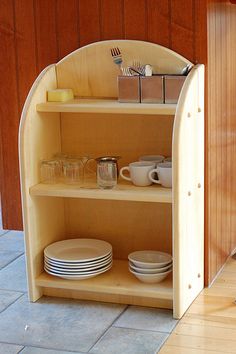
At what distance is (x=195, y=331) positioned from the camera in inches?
101

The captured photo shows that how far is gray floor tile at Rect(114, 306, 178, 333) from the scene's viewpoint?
2.61 meters

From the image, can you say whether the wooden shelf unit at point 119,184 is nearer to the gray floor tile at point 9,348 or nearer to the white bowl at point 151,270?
the white bowl at point 151,270

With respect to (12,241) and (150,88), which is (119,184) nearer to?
(150,88)

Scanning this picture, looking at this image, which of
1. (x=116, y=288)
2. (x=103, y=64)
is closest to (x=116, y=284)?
(x=116, y=288)

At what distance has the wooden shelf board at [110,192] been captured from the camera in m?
2.66

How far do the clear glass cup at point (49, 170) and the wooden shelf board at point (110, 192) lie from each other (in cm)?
4

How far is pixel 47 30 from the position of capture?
9.87 ft

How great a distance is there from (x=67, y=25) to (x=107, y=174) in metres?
0.65

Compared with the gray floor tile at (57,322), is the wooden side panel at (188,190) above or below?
above

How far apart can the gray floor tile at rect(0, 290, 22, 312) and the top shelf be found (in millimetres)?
752

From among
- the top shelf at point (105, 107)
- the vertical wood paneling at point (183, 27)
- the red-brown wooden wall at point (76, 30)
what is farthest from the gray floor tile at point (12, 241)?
the vertical wood paneling at point (183, 27)

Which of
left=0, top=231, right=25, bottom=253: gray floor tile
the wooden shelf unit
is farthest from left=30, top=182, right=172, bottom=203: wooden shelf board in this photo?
left=0, top=231, right=25, bottom=253: gray floor tile

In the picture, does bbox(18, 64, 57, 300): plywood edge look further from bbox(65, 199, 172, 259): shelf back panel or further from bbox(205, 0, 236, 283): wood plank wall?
bbox(205, 0, 236, 283): wood plank wall

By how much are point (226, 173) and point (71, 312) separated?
0.92 meters
